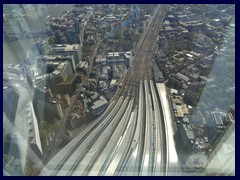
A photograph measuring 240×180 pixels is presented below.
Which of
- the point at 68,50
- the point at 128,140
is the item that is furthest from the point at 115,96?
the point at 68,50

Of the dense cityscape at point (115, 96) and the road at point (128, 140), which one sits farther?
the dense cityscape at point (115, 96)

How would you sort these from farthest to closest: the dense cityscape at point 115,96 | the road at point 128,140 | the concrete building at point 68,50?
1. the concrete building at point 68,50
2. the dense cityscape at point 115,96
3. the road at point 128,140

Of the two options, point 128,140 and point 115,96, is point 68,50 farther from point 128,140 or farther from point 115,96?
point 128,140

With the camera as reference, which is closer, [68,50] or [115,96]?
[115,96]

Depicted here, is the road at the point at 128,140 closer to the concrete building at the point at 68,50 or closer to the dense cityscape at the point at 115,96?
the dense cityscape at the point at 115,96

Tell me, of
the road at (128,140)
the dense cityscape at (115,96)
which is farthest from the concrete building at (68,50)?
the road at (128,140)
